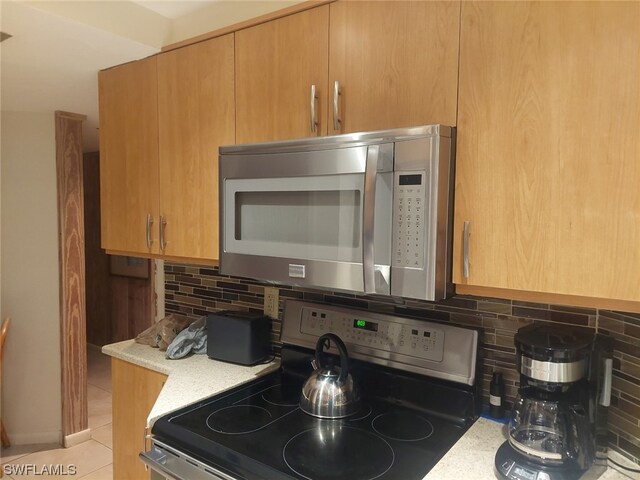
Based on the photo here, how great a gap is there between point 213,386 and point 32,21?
1.37 meters

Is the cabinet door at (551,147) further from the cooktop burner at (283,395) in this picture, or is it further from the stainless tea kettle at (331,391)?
the cooktop burner at (283,395)

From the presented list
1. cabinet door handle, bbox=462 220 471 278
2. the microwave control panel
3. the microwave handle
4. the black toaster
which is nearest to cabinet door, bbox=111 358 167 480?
the black toaster

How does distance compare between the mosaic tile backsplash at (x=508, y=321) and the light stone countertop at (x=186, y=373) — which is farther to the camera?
the light stone countertop at (x=186, y=373)

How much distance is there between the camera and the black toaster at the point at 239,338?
1.76 metres

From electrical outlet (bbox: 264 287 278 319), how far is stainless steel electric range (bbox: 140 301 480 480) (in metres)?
0.22

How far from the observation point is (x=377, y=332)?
152 centimetres

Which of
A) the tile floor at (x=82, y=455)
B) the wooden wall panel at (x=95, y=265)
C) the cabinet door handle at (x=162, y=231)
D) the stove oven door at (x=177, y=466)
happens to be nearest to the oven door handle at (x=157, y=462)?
the stove oven door at (x=177, y=466)

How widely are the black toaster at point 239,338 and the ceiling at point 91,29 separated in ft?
3.63

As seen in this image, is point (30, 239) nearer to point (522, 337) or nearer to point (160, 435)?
point (160, 435)

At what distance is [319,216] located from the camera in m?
1.32

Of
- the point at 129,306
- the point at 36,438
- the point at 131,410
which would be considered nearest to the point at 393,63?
the point at 131,410

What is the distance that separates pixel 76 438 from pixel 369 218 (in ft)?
9.27

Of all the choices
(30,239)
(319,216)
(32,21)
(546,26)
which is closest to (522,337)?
(319,216)

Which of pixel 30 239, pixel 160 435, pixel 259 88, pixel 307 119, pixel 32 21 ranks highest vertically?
pixel 32 21
